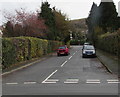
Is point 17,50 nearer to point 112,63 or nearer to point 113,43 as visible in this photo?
point 112,63

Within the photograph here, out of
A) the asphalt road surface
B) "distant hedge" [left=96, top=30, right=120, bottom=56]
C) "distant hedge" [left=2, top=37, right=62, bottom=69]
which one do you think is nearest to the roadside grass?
"distant hedge" [left=96, top=30, right=120, bottom=56]

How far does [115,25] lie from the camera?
64.8m

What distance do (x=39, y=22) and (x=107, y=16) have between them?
31.2 metres

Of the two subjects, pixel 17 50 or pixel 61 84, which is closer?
pixel 61 84

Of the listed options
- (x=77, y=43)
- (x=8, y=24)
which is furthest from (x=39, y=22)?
(x=77, y=43)

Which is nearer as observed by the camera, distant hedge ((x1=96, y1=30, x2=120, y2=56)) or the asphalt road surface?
the asphalt road surface

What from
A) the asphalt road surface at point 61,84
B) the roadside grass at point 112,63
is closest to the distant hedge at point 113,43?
the roadside grass at point 112,63

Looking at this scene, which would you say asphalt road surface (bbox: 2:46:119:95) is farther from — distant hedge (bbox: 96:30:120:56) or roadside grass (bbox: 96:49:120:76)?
distant hedge (bbox: 96:30:120:56)

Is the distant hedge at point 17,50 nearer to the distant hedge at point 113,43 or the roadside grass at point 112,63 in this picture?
the roadside grass at point 112,63

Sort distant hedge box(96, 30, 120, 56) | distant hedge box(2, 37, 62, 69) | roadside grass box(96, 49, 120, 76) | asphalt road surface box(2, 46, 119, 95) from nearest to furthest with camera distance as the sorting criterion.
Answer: asphalt road surface box(2, 46, 119, 95), roadside grass box(96, 49, 120, 76), distant hedge box(2, 37, 62, 69), distant hedge box(96, 30, 120, 56)

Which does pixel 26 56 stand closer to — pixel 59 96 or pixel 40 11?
pixel 59 96

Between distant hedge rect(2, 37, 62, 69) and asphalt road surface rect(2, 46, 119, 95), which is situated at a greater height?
distant hedge rect(2, 37, 62, 69)

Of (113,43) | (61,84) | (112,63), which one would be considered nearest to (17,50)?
(112,63)

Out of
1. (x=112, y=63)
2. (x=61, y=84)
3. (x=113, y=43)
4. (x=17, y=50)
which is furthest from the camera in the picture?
(x=113, y=43)
